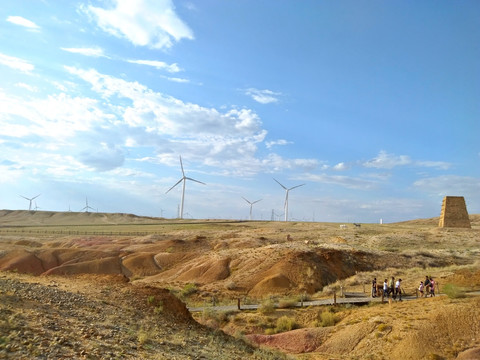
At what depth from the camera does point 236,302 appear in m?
41.5

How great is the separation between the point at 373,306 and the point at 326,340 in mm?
7766

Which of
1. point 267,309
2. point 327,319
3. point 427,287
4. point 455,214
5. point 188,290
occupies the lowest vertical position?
point 188,290

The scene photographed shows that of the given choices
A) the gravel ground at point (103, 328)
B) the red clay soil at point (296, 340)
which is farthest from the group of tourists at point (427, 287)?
the gravel ground at point (103, 328)

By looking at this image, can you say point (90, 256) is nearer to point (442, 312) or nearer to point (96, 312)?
point (96, 312)

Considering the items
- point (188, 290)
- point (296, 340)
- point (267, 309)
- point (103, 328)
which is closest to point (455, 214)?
point (188, 290)

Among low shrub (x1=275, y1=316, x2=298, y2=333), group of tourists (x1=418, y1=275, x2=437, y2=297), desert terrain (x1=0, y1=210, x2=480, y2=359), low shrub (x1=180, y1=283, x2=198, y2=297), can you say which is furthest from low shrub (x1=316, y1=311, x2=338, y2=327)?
low shrub (x1=180, y1=283, x2=198, y2=297)

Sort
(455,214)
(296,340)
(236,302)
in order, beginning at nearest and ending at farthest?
(296,340), (236,302), (455,214)

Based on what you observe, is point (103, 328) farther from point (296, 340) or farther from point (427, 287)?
point (427, 287)

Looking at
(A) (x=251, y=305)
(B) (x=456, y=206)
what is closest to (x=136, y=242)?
(A) (x=251, y=305)

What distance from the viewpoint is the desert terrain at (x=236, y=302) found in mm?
15572

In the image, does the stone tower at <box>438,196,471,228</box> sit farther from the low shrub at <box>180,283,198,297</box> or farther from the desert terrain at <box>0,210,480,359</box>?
the low shrub at <box>180,283,198,297</box>

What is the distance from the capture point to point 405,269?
171 ft

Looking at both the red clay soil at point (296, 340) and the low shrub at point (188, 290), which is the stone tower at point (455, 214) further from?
the red clay soil at point (296, 340)

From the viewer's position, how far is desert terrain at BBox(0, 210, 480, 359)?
1557cm
